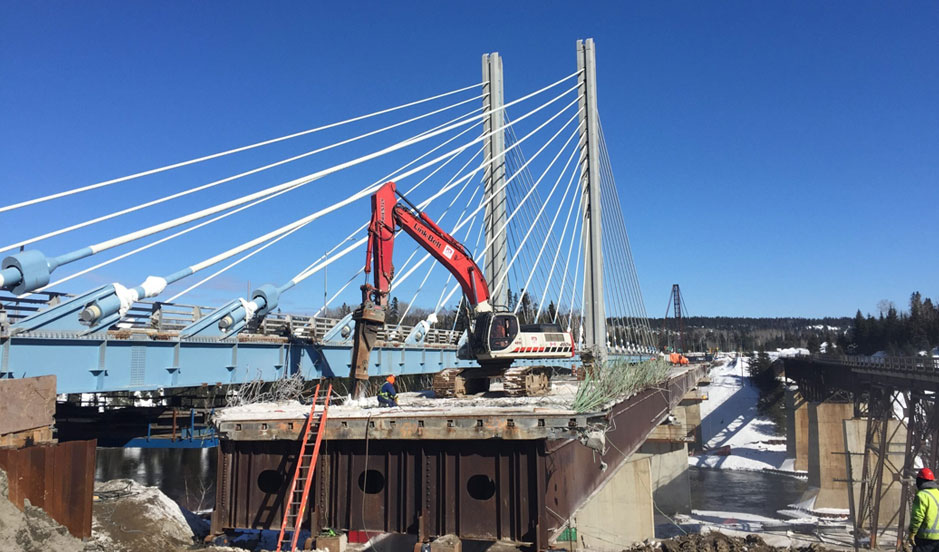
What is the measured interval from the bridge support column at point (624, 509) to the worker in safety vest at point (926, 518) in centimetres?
2186

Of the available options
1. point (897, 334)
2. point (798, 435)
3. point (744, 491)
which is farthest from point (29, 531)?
point (897, 334)

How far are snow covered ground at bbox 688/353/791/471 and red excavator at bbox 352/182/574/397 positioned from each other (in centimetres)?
4977

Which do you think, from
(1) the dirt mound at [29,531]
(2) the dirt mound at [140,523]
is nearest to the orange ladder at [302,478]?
(2) the dirt mound at [140,523]

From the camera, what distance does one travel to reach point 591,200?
116 ft

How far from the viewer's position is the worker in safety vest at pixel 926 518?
893 cm

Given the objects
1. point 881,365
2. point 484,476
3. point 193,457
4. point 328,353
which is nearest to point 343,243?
point 328,353

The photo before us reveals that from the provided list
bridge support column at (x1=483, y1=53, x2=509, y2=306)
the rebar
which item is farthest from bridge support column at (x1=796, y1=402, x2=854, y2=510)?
the rebar

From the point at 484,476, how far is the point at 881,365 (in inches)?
1704

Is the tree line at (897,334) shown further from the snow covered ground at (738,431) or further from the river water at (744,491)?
the river water at (744,491)

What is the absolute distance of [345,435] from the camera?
10.9 meters

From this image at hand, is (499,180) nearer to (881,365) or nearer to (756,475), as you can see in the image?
(881,365)

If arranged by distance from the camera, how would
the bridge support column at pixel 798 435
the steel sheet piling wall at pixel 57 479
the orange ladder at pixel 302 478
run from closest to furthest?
the steel sheet piling wall at pixel 57 479 → the orange ladder at pixel 302 478 → the bridge support column at pixel 798 435

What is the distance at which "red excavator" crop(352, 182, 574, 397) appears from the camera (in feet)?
54.2

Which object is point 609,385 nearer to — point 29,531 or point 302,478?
point 302,478
